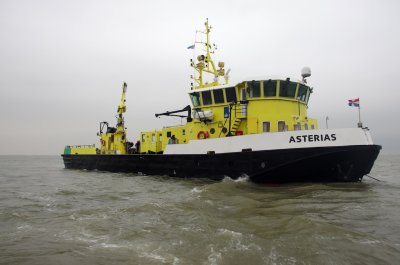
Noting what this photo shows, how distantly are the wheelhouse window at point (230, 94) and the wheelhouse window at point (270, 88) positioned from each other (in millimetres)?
1342

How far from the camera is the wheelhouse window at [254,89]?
12.8 metres

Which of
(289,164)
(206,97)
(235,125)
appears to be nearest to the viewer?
(289,164)

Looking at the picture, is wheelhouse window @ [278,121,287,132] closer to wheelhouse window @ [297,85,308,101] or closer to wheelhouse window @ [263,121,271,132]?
wheelhouse window @ [263,121,271,132]

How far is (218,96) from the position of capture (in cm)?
1396

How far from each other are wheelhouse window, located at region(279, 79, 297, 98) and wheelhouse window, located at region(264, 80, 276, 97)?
28 cm

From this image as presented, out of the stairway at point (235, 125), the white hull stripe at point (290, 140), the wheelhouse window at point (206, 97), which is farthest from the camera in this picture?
the wheelhouse window at point (206, 97)

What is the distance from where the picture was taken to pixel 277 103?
1279 cm

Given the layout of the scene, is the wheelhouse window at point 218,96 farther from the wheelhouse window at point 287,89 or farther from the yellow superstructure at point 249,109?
the wheelhouse window at point 287,89

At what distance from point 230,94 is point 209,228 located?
8446 millimetres

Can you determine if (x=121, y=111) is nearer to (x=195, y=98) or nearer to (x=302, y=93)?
(x=195, y=98)

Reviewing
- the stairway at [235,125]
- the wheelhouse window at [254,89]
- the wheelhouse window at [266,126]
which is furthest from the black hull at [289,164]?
the wheelhouse window at [254,89]

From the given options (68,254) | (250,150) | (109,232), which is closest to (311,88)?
(250,150)

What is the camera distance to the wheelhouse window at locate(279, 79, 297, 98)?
Result: 41.8ft

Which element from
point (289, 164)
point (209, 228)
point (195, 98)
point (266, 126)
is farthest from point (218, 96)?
point (209, 228)
